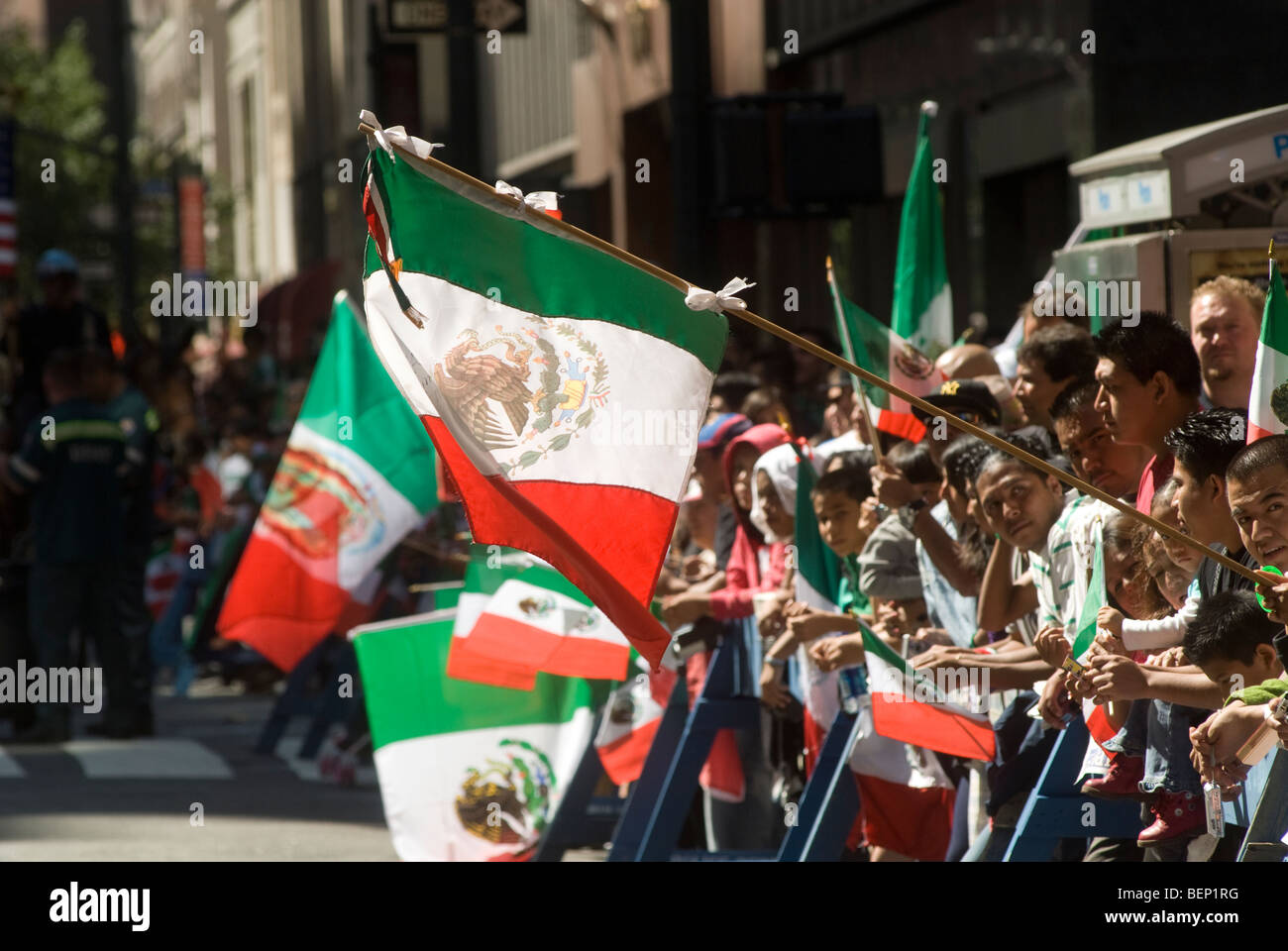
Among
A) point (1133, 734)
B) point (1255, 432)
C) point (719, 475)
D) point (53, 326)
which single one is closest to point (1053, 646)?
point (1133, 734)

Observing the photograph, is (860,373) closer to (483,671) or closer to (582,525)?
(582,525)

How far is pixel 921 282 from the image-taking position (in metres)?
8.46

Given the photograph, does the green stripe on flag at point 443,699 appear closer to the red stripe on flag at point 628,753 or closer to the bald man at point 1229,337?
the red stripe on flag at point 628,753

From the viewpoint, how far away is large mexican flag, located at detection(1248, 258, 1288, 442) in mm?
5172

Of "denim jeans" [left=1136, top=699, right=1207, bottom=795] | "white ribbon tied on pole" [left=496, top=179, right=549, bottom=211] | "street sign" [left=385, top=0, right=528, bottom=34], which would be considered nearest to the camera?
"denim jeans" [left=1136, top=699, right=1207, bottom=795]

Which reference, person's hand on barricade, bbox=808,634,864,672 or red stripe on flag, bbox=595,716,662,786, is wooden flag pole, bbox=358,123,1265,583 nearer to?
person's hand on barricade, bbox=808,634,864,672

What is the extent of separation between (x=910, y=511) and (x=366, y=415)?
4.48 m

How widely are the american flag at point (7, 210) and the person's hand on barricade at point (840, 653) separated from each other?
16105 mm

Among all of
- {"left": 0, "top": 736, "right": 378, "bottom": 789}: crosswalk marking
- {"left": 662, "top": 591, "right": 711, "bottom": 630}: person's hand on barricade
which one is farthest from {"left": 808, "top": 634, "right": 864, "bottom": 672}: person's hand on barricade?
{"left": 0, "top": 736, "right": 378, "bottom": 789}: crosswalk marking

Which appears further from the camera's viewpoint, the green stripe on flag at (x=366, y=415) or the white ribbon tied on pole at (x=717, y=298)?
the green stripe on flag at (x=366, y=415)

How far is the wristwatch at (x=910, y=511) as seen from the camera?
704 centimetres

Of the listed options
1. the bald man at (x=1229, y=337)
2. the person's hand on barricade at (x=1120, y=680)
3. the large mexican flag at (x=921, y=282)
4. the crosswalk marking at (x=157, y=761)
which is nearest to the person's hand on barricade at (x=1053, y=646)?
the person's hand on barricade at (x=1120, y=680)

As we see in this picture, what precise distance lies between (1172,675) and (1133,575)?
615 mm

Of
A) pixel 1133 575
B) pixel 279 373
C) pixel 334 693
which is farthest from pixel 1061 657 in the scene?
pixel 279 373
